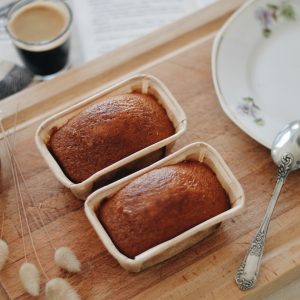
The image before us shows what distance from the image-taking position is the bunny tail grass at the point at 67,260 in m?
0.87

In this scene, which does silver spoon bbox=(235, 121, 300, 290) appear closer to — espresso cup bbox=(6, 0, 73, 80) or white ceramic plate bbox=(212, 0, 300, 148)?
white ceramic plate bbox=(212, 0, 300, 148)

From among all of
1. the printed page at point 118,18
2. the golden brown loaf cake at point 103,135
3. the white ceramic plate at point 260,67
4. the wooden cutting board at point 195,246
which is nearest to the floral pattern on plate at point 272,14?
the white ceramic plate at point 260,67

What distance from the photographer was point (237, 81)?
3.48ft

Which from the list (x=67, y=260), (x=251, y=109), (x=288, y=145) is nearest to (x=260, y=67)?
(x=251, y=109)

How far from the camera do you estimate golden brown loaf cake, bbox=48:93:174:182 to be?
34.8 inches

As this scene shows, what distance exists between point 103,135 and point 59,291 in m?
0.24

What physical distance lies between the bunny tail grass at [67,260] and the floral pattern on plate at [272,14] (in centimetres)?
57

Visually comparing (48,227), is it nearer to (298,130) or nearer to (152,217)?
(152,217)

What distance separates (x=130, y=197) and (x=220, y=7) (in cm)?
52

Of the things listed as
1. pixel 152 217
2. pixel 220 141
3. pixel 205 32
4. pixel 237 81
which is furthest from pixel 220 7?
pixel 152 217

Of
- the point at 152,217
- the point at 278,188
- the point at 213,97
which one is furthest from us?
the point at 213,97

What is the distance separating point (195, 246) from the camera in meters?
0.90

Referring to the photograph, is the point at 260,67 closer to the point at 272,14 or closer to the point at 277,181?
the point at 272,14

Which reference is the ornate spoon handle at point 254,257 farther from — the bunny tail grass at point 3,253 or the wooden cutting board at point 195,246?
the bunny tail grass at point 3,253
